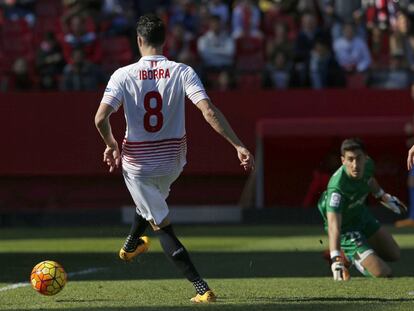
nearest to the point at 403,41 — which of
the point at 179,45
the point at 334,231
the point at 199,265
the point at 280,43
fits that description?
the point at 280,43

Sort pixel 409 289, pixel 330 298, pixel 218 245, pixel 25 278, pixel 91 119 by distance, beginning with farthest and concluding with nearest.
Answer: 1. pixel 91 119
2. pixel 218 245
3. pixel 25 278
4. pixel 409 289
5. pixel 330 298

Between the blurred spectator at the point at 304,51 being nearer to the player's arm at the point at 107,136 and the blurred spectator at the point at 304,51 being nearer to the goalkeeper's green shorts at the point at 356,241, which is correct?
the goalkeeper's green shorts at the point at 356,241

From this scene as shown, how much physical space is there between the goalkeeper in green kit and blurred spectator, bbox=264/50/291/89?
9.43m

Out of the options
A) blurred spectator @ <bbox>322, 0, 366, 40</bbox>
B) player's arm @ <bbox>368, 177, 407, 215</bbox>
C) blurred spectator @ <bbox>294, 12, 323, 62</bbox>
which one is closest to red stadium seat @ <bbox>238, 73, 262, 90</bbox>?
blurred spectator @ <bbox>294, 12, 323, 62</bbox>

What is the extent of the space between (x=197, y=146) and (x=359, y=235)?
33.9 ft

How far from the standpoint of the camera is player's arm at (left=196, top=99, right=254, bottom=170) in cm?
904

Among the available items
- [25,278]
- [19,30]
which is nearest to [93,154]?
[19,30]

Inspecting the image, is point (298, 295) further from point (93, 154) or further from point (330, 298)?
point (93, 154)

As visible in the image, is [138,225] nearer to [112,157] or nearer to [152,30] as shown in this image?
[112,157]

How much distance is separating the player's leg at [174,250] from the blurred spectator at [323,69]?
1235cm

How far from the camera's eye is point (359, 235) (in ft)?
41.0

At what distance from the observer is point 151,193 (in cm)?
968

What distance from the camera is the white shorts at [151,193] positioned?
31.7 ft

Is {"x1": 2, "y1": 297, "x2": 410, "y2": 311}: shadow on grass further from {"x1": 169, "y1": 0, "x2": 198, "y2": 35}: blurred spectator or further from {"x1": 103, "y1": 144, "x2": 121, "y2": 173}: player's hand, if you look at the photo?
{"x1": 169, "y1": 0, "x2": 198, "y2": 35}: blurred spectator
